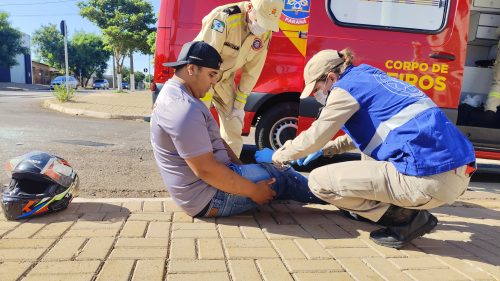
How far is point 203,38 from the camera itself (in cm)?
280

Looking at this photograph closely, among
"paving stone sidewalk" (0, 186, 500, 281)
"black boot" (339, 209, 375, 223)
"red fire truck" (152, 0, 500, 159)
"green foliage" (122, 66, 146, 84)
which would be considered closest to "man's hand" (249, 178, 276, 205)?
"paving stone sidewalk" (0, 186, 500, 281)

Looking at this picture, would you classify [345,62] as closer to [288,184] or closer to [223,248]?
[288,184]

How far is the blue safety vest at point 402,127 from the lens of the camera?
200cm

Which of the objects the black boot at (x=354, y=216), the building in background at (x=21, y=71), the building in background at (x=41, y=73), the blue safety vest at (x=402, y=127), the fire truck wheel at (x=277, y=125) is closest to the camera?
the blue safety vest at (x=402, y=127)

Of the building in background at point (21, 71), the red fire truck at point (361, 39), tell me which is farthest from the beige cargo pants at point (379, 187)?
the building in background at point (21, 71)

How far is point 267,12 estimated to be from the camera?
2773 millimetres

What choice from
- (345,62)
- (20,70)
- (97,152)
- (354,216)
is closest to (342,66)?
(345,62)

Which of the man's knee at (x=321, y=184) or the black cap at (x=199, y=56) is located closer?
the black cap at (x=199, y=56)

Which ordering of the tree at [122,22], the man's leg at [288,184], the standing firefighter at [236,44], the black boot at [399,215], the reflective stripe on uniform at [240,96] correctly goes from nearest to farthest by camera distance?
the black boot at [399,215]
the man's leg at [288,184]
the standing firefighter at [236,44]
the reflective stripe on uniform at [240,96]
the tree at [122,22]

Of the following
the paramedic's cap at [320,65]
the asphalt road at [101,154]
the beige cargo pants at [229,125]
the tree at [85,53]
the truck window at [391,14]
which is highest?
the tree at [85,53]

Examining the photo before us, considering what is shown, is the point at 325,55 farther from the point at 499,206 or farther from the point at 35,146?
the point at 35,146

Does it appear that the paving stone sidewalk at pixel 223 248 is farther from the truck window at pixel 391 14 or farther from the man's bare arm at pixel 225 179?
the truck window at pixel 391 14

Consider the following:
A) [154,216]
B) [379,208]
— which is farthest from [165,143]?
[379,208]

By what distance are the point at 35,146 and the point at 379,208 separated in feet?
14.6
